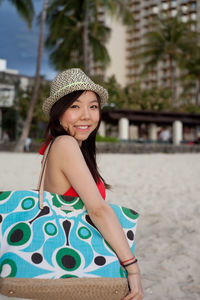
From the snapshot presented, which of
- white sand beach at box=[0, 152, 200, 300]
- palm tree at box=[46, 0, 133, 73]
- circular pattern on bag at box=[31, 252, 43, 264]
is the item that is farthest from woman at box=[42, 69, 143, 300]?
palm tree at box=[46, 0, 133, 73]

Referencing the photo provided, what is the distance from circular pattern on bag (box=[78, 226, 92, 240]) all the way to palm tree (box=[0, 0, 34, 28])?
725 inches

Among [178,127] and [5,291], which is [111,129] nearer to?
[178,127]

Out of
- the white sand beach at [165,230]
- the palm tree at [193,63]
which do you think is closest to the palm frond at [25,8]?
the white sand beach at [165,230]

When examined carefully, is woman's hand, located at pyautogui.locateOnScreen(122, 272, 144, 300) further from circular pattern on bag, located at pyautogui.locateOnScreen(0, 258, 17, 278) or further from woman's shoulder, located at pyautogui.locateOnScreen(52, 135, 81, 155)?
woman's shoulder, located at pyautogui.locateOnScreen(52, 135, 81, 155)

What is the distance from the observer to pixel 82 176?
133 cm

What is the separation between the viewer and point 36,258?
1210 mm

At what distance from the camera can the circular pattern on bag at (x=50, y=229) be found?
49.3 inches

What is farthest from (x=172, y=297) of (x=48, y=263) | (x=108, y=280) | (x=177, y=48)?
(x=177, y=48)

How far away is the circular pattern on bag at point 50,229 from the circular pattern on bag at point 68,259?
8 cm

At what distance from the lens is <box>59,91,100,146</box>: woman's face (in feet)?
5.05

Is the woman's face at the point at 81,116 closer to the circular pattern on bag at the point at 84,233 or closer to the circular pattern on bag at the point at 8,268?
the circular pattern on bag at the point at 84,233

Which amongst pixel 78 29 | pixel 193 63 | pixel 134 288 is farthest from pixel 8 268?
pixel 193 63

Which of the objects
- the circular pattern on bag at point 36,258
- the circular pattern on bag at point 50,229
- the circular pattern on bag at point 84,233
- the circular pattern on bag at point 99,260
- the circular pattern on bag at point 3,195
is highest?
the circular pattern on bag at point 3,195

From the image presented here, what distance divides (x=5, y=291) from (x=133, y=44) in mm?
65766
